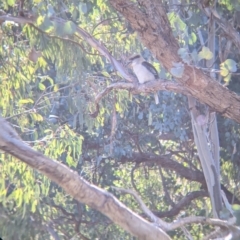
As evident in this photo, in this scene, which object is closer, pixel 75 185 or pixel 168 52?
pixel 75 185

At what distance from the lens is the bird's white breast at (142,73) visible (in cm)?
657

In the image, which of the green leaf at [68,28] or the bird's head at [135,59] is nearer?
the green leaf at [68,28]

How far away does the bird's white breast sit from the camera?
6568 millimetres

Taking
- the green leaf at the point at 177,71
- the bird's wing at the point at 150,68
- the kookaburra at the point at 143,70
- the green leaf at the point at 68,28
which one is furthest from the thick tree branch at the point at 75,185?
the bird's wing at the point at 150,68

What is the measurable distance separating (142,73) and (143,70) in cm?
5

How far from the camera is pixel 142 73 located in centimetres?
666

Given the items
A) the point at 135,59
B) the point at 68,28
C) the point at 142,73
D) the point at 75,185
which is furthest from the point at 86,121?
the point at 75,185

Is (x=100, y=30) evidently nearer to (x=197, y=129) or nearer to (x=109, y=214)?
(x=197, y=129)

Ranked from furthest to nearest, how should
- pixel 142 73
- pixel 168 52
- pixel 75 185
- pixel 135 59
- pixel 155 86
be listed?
pixel 135 59
pixel 142 73
pixel 155 86
pixel 168 52
pixel 75 185

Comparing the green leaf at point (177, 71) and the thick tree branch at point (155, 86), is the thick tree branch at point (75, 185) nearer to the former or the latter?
the green leaf at point (177, 71)

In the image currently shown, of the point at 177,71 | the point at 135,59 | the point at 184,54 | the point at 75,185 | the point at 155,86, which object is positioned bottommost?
the point at 135,59

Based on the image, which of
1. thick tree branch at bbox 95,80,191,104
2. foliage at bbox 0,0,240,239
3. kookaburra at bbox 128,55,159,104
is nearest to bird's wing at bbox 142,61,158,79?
kookaburra at bbox 128,55,159,104

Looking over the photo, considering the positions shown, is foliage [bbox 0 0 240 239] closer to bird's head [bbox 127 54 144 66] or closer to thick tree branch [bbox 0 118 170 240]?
bird's head [bbox 127 54 144 66]

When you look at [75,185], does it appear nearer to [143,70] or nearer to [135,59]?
[143,70]
